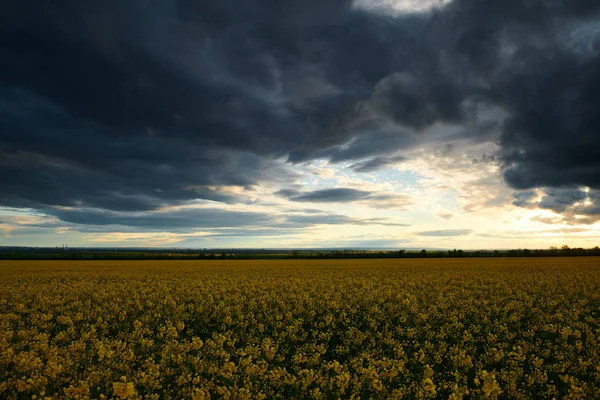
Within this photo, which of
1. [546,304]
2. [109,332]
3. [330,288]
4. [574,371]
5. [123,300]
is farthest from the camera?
[330,288]

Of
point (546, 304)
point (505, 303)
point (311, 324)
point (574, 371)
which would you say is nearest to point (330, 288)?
point (311, 324)

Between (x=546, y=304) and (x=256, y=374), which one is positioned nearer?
(x=256, y=374)

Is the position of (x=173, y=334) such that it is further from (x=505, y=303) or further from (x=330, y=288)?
(x=505, y=303)

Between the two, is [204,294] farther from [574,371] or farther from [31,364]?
[574,371]

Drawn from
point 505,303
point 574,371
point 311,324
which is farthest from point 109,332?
point 505,303

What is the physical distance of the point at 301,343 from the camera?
15.8 meters

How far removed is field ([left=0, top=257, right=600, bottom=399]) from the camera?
9.99 metres

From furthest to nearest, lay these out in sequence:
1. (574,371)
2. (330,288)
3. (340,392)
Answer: (330,288), (574,371), (340,392)

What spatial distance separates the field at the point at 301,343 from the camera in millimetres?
9992

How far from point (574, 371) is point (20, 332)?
1886 centimetres

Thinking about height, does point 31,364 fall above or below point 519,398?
above

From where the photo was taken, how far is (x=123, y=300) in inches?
876

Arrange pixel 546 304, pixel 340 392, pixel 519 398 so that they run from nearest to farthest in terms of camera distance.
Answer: pixel 340 392, pixel 519 398, pixel 546 304

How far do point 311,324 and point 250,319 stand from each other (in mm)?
2809
